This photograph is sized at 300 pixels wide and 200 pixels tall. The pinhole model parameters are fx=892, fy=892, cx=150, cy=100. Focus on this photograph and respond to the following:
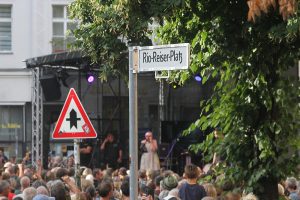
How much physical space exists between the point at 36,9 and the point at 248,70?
76.4 feet

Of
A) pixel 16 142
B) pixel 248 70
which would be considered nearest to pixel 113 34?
pixel 248 70

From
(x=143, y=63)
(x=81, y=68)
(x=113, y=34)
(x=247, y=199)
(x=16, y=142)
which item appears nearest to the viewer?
(x=143, y=63)

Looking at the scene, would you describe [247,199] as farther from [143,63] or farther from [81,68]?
[81,68]

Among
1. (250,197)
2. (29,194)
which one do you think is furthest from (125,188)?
(250,197)

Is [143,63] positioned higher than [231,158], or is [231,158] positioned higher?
[143,63]

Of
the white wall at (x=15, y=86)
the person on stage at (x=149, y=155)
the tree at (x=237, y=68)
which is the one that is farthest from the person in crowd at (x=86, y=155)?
the tree at (x=237, y=68)

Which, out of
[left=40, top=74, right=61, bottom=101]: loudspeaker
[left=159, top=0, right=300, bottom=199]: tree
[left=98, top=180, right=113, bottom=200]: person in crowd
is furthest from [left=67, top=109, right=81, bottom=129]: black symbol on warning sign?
[left=40, top=74, right=61, bottom=101]: loudspeaker

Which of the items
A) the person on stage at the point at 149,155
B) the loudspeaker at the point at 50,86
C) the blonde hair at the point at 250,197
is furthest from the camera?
the loudspeaker at the point at 50,86

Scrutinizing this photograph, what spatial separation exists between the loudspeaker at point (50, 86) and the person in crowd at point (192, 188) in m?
13.8

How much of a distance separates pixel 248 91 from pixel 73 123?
2.50 metres

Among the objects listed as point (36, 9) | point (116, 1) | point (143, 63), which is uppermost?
point (36, 9)

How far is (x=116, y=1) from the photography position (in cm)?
875

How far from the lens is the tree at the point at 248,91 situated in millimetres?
9539

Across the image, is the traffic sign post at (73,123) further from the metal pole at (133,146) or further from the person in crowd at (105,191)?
the metal pole at (133,146)
